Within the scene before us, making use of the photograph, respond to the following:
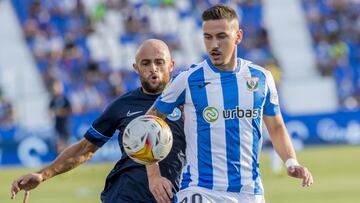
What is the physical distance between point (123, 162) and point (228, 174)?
116 centimetres

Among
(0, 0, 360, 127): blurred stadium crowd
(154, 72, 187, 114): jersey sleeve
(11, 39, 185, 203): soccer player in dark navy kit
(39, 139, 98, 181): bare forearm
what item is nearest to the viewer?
(154, 72, 187, 114): jersey sleeve

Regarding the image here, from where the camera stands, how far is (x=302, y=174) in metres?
6.67

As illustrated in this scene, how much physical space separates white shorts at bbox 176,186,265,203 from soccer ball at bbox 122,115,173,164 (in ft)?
1.25

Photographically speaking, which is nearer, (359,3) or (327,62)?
(327,62)

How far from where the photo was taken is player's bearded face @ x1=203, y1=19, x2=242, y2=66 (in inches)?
270

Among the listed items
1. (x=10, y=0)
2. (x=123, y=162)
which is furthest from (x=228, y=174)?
(x=10, y=0)

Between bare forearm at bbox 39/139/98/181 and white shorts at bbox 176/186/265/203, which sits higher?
bare forearm at bbox 39/139/98/181

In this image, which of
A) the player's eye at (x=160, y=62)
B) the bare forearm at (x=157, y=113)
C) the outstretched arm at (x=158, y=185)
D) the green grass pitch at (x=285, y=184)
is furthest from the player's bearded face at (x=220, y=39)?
the green grass pitch at (x=285, y=184)

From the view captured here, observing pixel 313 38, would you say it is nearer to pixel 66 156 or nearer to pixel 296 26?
pixel 296 26

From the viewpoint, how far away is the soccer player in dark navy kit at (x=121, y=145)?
7574 mm

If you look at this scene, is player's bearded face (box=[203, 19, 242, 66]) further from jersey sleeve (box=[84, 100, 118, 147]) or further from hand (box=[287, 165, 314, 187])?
jersey sleeve (box=[84, 100, 118, 147])

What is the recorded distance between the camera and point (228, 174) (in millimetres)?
6934

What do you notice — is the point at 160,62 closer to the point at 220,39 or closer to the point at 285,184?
the point at 220,39

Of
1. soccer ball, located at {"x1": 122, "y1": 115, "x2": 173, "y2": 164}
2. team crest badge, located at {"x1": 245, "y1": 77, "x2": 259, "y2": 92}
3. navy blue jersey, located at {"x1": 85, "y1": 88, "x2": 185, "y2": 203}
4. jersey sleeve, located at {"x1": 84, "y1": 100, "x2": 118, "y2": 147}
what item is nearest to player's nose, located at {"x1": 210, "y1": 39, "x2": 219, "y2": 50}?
team crest badge, located at {"x1": 245, "y1": 77, "x2": 259, "y2": 92}
